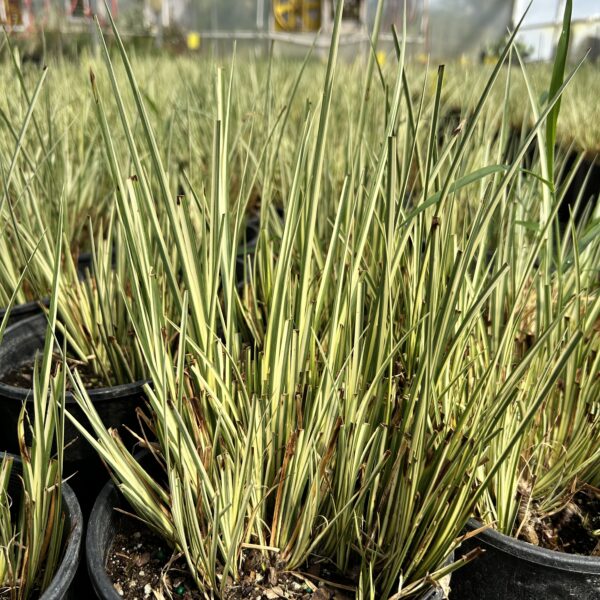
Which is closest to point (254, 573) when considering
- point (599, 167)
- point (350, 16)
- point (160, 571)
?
point (160, 571)

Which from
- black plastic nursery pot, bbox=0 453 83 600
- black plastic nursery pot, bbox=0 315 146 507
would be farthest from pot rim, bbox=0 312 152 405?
black plastic nursery pot, bbox=0 453 83 600

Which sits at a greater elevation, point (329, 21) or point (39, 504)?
point (329, 21)

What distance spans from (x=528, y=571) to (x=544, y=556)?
0.03 metres

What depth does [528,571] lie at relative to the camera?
63 centimetres

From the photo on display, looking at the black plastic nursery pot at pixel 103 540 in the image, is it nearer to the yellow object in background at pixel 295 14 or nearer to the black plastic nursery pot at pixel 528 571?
the black plastic nursery pot at pixel 528 571

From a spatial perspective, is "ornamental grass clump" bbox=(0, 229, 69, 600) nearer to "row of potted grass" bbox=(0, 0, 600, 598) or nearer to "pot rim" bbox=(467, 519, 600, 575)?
"row of potted grass" bbox=(0, 0, 600, 598)

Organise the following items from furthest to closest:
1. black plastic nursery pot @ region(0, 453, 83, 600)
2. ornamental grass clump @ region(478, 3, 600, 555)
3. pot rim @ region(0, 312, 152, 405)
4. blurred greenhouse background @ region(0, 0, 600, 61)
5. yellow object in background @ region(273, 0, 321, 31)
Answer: yellow object in background @ region(273, 0, 321, 31)
blurred greenhouse background @ region(0, 0, 600, 61)
pot rim @ region(0, 312, 152, 405)
ornamental grass clump @ region(478, 3, 600, 555)
black plastic nursery pot @ region(0, 453, 83, 600)

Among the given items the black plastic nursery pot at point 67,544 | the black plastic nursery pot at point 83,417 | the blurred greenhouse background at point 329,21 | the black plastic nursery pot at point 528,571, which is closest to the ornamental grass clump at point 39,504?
the black plastic nursery pot at point 67,544

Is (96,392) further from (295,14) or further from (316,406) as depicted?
(295,14)

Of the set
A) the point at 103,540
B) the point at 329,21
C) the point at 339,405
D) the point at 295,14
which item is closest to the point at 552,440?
the point at 339,405

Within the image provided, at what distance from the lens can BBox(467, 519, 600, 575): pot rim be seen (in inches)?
24.0

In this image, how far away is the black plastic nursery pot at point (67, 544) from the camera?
537 mm

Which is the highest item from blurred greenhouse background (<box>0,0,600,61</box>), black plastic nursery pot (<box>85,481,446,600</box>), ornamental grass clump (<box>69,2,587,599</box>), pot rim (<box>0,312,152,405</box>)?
blurred greenhouse background (<box>0,0,600,61</box>)

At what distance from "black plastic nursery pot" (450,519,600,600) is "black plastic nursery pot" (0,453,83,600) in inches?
17.1
